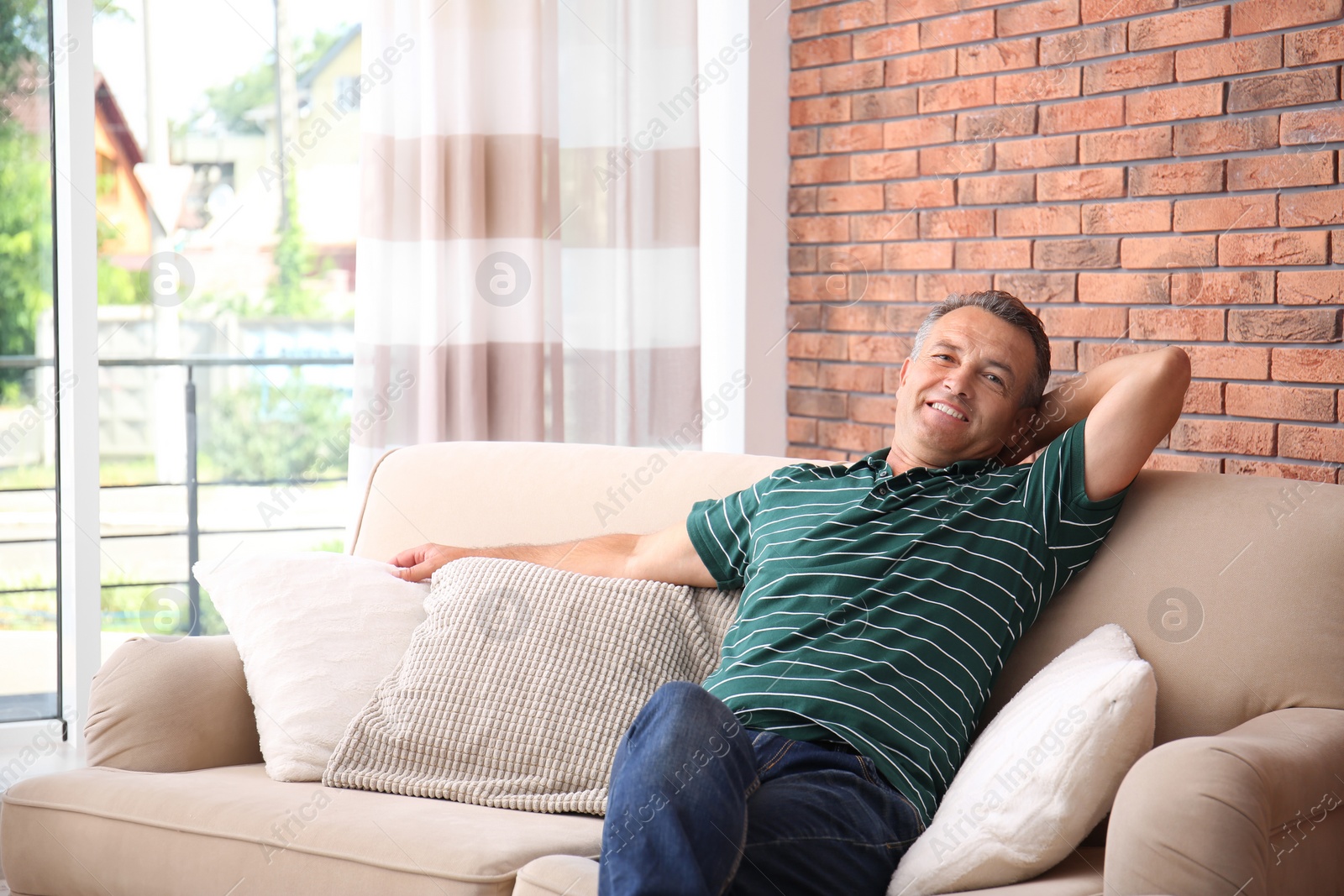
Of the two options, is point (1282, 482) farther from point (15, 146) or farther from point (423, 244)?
point (15, 146)

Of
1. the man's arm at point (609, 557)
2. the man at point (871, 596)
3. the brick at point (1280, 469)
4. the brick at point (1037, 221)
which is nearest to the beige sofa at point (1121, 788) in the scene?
the man at point (871, 596)

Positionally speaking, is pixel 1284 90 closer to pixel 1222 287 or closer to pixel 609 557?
pixel 1222 287

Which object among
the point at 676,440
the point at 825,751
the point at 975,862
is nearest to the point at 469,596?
the point at 825,751

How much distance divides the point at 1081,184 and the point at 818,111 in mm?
876

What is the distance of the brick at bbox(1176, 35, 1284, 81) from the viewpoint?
7.18 ft

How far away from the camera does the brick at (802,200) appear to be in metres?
3.24

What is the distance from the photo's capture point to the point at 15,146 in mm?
2785

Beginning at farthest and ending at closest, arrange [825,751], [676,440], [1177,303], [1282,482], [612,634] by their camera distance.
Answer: [676,440] → [1177,303] → [612,634] → [1282,482] → [825,751]

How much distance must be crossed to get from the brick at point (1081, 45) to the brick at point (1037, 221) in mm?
303

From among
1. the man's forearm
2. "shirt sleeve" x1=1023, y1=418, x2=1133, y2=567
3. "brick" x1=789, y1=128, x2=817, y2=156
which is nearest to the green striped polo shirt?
"shirt sleeve" x1=1023, y1=418, x2=1133, y2=567

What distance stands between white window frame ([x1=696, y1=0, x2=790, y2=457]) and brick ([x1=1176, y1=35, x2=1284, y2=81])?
1.17 m

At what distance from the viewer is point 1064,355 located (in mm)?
2598

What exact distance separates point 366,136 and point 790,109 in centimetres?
113

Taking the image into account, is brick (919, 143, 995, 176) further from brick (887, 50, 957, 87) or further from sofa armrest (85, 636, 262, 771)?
sofa armrest (85, 636, 262, 771)
